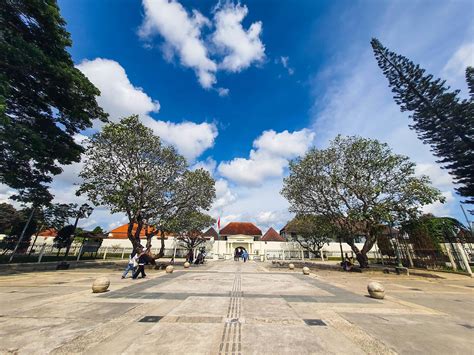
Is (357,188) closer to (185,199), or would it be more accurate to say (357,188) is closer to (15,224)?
(185,199)

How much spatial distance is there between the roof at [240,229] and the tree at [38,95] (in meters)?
38.5

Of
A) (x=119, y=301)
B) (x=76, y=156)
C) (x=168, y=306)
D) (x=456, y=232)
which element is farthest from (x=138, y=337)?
(x=456, y=232)

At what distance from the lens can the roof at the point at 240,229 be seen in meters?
51.8

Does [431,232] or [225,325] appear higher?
[431,232]

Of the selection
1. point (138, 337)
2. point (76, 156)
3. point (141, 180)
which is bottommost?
point (138, 337)

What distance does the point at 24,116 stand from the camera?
1561cm

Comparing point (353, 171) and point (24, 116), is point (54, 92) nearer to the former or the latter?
point (24, 116)

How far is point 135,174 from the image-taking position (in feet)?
62.3

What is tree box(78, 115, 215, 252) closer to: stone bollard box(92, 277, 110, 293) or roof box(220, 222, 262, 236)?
stone bollard box(92, 277, 110, 293)

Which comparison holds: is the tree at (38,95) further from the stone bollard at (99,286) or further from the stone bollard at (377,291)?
the stone bollard at (377,291)

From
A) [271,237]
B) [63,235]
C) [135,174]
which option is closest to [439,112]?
[135,174]

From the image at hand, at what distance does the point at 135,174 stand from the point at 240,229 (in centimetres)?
3746

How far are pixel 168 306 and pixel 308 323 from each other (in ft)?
13.7

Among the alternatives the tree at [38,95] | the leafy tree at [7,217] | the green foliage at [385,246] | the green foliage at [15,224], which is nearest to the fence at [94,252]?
the green foliage at [15,224]
